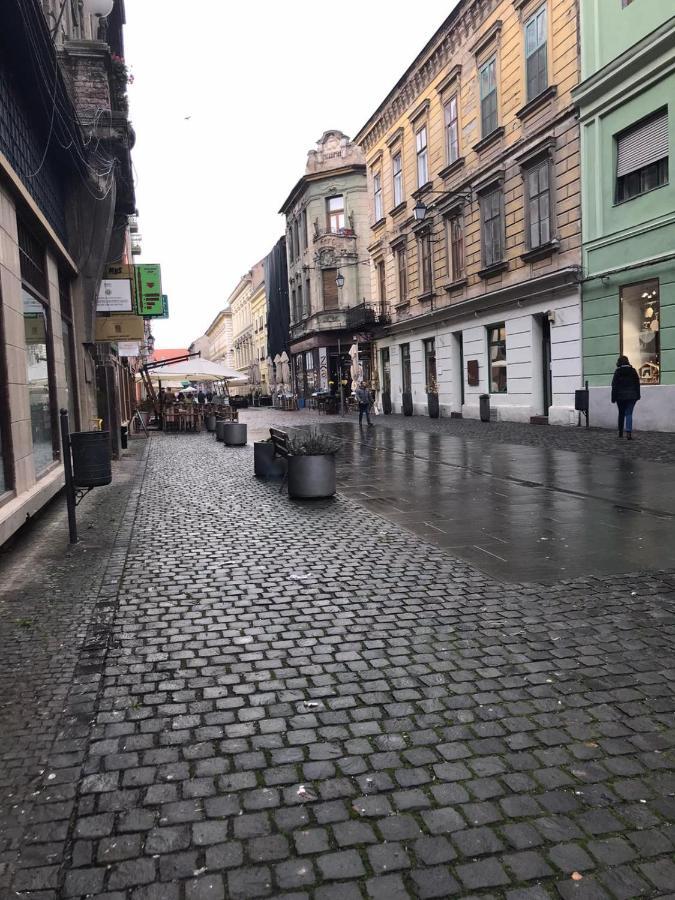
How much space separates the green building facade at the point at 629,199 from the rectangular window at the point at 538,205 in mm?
1766

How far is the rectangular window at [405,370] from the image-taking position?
32.2 metres

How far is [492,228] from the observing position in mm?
23547

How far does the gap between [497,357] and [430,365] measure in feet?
20.2

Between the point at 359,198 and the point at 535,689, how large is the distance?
45.1 meters

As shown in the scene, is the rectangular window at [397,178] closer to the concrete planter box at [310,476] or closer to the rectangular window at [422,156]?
the rectangular window at [422,156]

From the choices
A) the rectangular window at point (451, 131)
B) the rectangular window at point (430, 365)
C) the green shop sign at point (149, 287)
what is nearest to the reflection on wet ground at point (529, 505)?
the green shop sign at point (149, 287)

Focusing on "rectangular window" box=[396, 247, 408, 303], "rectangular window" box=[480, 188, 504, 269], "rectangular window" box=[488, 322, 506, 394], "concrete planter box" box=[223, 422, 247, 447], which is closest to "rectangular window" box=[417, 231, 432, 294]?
"rectangular window" box=[396, 247, 408, 303]

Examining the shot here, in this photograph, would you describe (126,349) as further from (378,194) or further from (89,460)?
(89,460)

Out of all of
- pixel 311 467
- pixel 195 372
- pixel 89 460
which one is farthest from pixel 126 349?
pixel 89 460

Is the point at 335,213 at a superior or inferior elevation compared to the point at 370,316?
superior

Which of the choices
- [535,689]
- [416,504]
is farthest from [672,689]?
[416,504]

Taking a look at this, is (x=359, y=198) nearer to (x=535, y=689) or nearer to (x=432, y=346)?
(x=432, y=346)

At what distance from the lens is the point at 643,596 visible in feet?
16.3

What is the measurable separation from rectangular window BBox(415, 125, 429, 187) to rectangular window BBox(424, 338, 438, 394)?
621 centimetres
